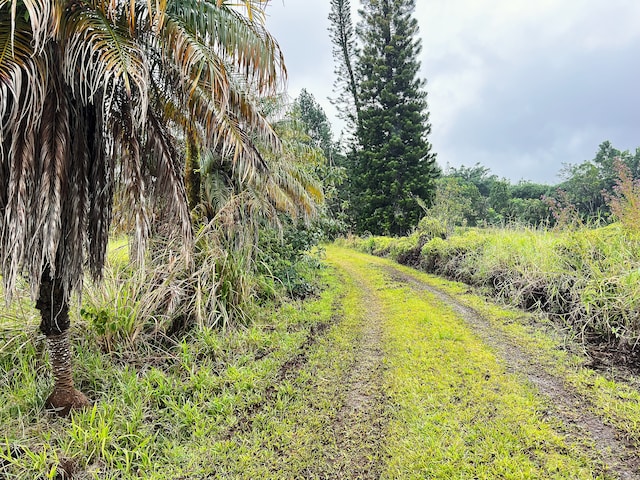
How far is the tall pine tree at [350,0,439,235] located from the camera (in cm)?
2247

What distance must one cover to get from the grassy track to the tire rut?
21 millimetres

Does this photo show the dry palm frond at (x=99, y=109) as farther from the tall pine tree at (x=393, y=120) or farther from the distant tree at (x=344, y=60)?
the distant tree at (x=344, y=60)

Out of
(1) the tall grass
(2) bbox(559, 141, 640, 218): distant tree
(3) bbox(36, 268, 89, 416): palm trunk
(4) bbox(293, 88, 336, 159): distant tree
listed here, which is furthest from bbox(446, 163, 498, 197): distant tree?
(3) bbox(36, 268, 89, 416): palm trunk

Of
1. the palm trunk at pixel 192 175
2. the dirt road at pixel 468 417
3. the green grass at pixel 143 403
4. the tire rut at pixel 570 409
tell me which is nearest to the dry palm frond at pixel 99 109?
the green grass at pixel 143 403

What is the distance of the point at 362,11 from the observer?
23.5 meters

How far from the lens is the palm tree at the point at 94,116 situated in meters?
2.26

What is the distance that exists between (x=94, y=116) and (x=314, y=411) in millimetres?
3397

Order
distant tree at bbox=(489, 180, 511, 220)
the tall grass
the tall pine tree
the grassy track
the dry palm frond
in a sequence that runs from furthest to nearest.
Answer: distant tree at bbox=(489, 180, 511, 220)
the tall pine tree
the tall grass
the grassy track
the dry palm frond

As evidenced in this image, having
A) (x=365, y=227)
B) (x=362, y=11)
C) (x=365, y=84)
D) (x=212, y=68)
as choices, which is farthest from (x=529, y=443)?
(x=362, y=11)

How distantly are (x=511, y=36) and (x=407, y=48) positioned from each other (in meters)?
11.6

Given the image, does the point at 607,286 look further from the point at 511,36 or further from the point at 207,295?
the point at 511,36

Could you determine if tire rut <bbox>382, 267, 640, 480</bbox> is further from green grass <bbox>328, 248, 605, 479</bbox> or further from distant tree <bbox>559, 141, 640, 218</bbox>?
distant tree <bbox>559, 141, 640, 218</bbox>

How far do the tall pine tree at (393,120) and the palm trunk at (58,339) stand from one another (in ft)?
67.4

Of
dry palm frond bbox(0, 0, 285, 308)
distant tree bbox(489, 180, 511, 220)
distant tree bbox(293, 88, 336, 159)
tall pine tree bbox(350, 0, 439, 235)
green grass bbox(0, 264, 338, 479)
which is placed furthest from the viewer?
distant tree bbox(489, 180, 511, 220)
